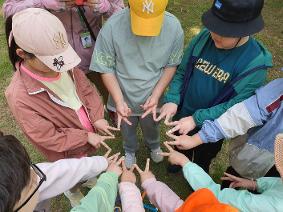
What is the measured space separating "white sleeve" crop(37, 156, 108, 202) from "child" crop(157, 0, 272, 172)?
559 mm

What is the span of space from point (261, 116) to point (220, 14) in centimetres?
58

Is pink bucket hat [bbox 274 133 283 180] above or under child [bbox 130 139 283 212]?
above

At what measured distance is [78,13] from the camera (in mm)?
2375

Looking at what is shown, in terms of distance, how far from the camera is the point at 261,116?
73.1 inches

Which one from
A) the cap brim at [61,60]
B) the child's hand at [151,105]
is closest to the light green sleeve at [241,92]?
the child's hand at [151,105]

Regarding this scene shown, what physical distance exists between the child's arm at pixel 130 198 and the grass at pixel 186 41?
42.4 inches

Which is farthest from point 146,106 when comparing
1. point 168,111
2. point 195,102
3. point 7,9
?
point 7,9

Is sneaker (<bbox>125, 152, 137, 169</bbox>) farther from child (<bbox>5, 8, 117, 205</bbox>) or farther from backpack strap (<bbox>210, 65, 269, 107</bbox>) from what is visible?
backpack strap (<bbox>210, 65, 269, 107</bbox>)

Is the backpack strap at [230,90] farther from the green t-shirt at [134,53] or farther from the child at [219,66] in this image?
the green t-shirt at [134,53]

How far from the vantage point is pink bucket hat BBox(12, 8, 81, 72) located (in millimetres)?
1756

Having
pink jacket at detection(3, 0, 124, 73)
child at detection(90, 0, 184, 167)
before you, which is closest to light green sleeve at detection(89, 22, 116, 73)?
child at detection(90, 0, 184, 167)

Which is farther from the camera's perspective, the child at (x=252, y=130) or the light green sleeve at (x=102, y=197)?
the child at (x=252, y=130)

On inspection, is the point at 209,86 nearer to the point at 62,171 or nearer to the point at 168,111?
the point at 168,111

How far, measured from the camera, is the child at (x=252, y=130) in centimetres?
182
